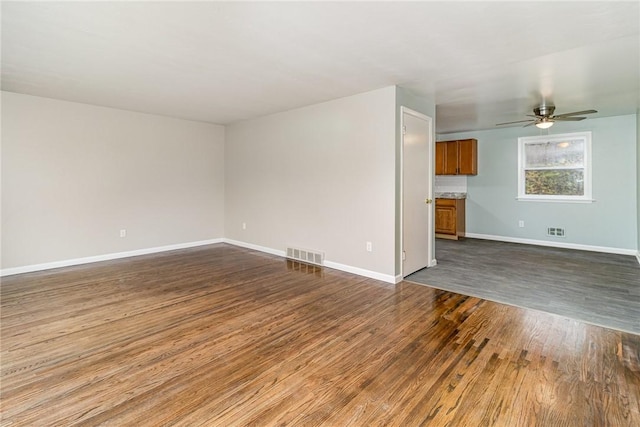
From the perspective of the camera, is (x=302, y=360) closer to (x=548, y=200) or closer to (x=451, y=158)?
(x=548, y=200)

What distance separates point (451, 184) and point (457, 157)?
75cm

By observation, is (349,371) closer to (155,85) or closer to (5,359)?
(5,359)

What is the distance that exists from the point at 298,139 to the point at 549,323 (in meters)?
3.87

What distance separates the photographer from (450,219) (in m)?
7.07

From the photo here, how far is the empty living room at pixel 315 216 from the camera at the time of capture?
195cm

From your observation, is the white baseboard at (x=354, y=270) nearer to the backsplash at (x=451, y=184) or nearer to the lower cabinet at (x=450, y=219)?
the lower cabinet at (x=450, y=219)

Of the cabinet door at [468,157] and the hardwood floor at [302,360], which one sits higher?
the cabinet door at [468,157]

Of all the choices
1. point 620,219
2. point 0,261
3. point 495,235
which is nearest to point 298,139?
point 0,261

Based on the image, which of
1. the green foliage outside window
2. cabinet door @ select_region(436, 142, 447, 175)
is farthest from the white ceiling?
cabinet door @ select_region(436, 142, 447, 175)

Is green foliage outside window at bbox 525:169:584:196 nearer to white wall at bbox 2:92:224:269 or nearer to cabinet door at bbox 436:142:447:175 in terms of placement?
cabinet door at bbox 436:142:447:175

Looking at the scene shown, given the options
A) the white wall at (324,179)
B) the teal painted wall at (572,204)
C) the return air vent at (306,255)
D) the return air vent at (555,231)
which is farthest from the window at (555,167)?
the return air vent at (306,255)

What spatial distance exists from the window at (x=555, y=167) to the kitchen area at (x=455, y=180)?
932 millimetres

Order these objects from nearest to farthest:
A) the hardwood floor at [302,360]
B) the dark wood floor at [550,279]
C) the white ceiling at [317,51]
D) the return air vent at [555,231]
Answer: the hardwood floor at [302,360], the white ceiling at [317,51], the dark wood floor at [550,279], the return air vent at [555,231]

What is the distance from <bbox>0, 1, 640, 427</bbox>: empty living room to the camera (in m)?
1.95
